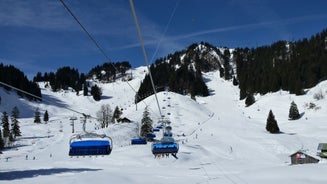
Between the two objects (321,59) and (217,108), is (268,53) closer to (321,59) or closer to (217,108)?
(321,59)

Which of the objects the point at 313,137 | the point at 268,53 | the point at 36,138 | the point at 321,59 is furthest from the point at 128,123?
the point at 268,53

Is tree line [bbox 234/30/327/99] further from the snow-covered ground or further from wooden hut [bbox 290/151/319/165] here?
wooden hut [bbox 290/151/319/165]

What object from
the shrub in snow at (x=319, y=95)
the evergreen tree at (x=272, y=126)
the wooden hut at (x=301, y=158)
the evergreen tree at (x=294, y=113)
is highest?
the shrub in snow at (x=319, y=95)

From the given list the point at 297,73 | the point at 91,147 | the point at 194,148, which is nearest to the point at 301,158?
the point at 194,148

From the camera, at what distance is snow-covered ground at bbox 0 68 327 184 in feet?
103

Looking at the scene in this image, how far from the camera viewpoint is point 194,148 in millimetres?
54281

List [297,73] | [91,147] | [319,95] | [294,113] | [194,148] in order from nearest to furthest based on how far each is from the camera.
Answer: [91,147]
[194,148]
[294,113]
[319,95]
[297,73]

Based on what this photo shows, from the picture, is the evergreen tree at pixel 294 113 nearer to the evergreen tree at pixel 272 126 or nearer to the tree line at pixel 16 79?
the evergreen tree at pixel 272 126

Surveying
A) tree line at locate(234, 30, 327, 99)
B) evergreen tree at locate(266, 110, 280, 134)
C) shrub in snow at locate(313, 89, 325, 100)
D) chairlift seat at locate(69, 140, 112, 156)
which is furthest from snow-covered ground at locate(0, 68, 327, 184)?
chairlift seat at locate(69, 140, 112, 156)

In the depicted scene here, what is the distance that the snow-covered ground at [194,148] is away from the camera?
103ft

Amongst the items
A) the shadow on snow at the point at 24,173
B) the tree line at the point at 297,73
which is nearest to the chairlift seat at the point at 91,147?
the shadow on snow at the point at 24,173

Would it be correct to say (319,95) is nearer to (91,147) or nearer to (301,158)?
(301,158)

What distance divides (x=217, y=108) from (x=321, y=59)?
37.9m

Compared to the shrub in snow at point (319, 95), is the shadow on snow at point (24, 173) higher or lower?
lower
